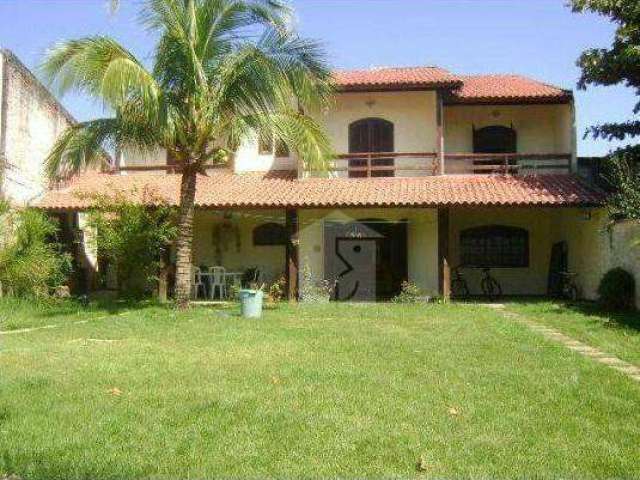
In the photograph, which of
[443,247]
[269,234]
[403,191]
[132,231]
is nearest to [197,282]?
[269,234]

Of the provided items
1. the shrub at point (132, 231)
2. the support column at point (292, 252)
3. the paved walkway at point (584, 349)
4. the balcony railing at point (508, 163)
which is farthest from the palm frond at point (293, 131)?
the balcony railing at point (508, 163)

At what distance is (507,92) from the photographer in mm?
18281

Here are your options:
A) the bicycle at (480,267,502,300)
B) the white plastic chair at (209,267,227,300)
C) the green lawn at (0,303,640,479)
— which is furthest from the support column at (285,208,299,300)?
the green lawn at (0,303,640,479)

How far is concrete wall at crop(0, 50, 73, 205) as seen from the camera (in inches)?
624

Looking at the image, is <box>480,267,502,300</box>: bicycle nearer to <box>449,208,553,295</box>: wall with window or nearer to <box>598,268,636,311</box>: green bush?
<box>449,208,553,295</box>: wall with window

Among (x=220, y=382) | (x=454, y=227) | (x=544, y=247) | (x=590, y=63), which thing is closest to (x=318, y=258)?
(x=454, y=227)

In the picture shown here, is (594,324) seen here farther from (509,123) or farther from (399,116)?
(509,123)

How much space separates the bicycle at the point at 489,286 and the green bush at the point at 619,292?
467cm

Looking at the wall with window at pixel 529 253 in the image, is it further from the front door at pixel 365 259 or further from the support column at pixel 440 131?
the front door at pixel 365 259

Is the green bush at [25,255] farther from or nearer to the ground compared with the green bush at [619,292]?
farther from the ground

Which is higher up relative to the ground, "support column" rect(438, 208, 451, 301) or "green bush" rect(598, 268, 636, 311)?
"support column" rect(438, 208, 451, 301)

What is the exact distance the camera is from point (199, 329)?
10.3 m

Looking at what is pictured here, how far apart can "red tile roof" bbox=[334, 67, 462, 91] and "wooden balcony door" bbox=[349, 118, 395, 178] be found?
3.81ft

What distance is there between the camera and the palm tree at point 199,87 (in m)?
11.9
